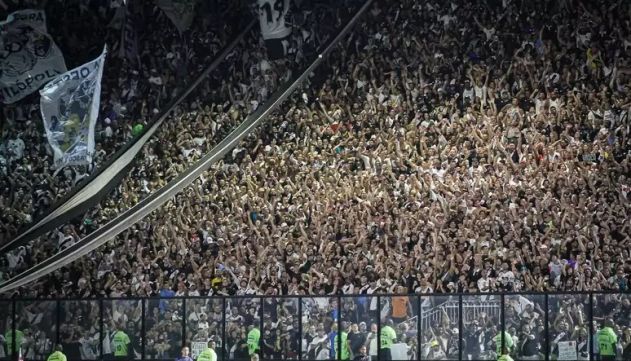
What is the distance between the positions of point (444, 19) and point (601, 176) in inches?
308

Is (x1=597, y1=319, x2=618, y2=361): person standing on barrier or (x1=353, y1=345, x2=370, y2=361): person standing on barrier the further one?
(x1=353, y1=345, x2=370, y2=361): person standing on barrier

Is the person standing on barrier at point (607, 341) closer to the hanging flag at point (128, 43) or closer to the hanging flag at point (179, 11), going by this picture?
the hanging flag at point (179, 11)

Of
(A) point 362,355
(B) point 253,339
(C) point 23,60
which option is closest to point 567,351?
(A) point 362,355

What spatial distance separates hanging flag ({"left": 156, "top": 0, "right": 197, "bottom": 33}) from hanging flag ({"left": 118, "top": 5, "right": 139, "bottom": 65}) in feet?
3.69

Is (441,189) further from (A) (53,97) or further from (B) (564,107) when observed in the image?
(A) (53,97)

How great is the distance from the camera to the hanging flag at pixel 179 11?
119ft

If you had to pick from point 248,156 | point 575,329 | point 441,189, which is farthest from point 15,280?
point 575,329

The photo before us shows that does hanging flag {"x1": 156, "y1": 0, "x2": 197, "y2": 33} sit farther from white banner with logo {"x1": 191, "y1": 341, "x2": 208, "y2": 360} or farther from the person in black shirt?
the person in black shirt

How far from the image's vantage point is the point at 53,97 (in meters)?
29.3

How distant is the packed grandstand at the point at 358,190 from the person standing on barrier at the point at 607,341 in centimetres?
14

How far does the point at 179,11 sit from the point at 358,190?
10584mm

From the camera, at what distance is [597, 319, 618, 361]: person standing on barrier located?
23719 millimetres

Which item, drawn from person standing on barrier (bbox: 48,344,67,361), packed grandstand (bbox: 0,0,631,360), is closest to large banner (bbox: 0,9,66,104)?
packed grandstand (bbox: 0,0,631,360)

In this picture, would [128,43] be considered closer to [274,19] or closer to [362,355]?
[274,19]
